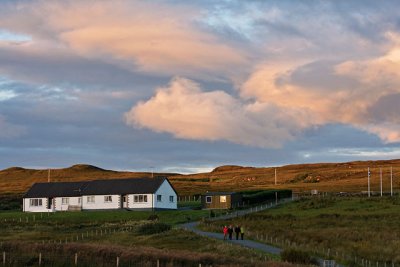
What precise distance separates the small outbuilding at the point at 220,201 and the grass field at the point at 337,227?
26.2ft

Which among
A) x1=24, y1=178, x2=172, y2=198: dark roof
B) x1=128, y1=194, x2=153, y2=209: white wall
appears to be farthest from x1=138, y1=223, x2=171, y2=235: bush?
x1=24, y1=178, x2=172, y2=198: dark roof

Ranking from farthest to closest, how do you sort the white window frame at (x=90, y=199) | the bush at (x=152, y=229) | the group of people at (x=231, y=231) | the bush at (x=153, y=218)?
the white window frame at (x=90, y=199)
the bush at (x=153, y=218)
the bush at (x=152, y=229)
the group of people at (x=231, y=231)

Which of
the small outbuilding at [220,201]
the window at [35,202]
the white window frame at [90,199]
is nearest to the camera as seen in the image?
the small outbuilding at [220,201]

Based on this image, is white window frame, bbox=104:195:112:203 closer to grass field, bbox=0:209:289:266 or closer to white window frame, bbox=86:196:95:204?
white window frame, bbox=86:196:95:204

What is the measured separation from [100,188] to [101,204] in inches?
101

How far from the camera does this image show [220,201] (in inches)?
4028

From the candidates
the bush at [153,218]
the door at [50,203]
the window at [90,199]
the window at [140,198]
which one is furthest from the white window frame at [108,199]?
the bush at [153,218]

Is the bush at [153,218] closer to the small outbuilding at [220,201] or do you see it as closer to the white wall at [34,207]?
the small outbuilding at [220,201]

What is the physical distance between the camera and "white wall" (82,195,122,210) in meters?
101

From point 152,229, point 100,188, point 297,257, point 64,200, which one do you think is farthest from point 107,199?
point 297,257

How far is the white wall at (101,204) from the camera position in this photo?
331 feet

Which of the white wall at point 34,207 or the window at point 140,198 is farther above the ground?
the window at point 140,198

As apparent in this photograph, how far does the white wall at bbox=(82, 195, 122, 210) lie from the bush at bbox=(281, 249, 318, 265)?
57.8 meters

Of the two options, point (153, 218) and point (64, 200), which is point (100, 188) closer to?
point (64, 200)
